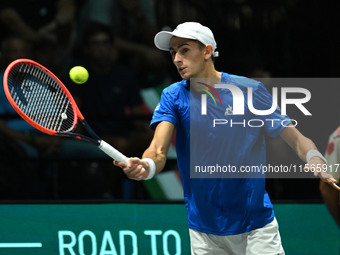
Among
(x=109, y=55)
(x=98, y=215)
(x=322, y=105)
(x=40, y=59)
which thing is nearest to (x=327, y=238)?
(x=322, y=105)

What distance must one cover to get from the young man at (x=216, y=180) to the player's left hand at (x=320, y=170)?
0.61 feet

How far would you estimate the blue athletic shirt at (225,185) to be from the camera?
151 inches

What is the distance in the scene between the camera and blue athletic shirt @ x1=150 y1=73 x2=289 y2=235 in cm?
384

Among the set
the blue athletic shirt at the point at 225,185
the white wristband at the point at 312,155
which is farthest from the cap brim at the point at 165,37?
the white wristband at the point at 312,155

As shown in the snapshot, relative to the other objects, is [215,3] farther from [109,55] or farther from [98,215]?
[98,215]

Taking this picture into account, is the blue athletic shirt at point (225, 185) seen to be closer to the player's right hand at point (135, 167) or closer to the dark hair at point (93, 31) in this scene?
the player's right hand at point (135, 167)

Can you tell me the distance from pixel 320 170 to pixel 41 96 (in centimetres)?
165

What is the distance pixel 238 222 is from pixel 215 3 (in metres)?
2.45

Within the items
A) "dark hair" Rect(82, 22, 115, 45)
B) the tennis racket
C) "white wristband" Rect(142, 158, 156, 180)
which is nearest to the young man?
"white wristband" Rect(142, 158, 156, 180)

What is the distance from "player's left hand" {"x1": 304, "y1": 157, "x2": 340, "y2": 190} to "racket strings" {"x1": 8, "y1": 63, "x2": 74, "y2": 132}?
4.50ft

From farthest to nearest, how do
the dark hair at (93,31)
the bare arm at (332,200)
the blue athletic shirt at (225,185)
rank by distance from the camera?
the dark hair at (93,31)
the bare arm at (332,200)
the blue athletic shirt at (225,185)

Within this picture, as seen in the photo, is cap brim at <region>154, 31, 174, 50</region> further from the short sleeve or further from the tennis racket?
the tennis racket

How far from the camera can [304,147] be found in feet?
12.3

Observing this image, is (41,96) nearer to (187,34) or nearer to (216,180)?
(187,34)
